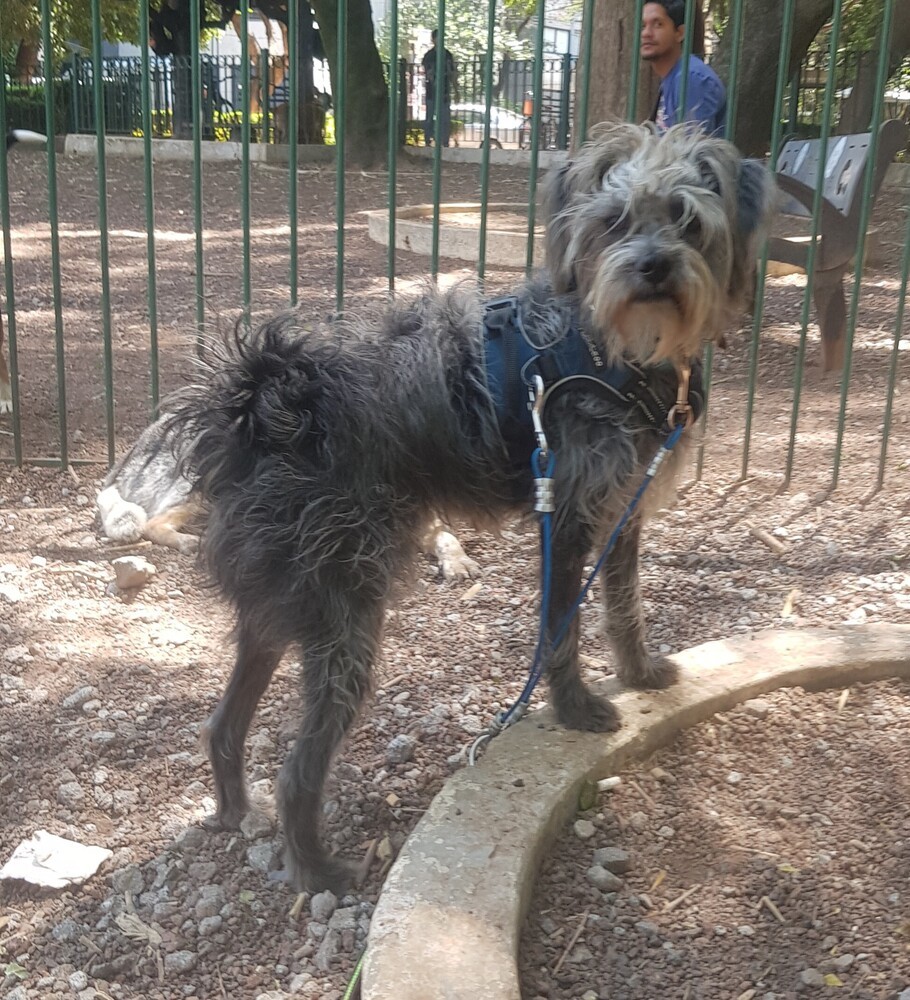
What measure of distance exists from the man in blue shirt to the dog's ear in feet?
9.53

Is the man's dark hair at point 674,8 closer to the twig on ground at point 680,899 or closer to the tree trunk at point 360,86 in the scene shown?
the twig on ground at point 680,899

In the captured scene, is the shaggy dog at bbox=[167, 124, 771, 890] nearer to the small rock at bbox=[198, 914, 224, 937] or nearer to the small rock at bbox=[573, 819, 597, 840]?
the small rock at bbox=[198, 914, 224, 937]

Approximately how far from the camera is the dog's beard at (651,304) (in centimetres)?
285

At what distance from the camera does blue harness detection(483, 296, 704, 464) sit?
10.2 feet

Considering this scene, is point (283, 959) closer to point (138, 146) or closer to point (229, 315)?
point (229, 315)

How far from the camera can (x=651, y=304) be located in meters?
2.86

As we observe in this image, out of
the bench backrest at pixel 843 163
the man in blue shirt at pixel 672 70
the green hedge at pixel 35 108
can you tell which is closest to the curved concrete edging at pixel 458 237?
the man in blue shirt at pixel 672 70

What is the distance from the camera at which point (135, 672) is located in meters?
3.94

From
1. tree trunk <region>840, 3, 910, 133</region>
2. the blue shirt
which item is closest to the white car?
tree trunk <region>840, 3, 910, 133</region>

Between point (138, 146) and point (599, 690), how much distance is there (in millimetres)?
17097

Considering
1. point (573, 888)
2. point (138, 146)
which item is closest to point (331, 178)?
point (138, 146)

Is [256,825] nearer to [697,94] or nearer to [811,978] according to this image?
[811,978]

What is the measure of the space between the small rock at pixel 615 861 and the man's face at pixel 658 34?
4.96 m

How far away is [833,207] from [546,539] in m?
4.54
